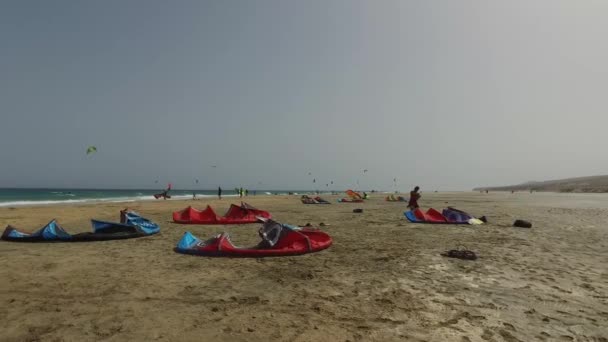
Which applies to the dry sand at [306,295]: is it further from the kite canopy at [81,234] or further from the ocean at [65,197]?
the ocean at [65,197]

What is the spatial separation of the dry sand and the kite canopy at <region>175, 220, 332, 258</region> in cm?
32

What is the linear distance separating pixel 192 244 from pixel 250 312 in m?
5.01

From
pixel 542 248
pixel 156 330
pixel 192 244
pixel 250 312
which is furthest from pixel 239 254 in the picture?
pixel 542 248

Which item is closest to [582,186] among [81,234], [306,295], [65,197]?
[306,295]

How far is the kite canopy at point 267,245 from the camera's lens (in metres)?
8.66

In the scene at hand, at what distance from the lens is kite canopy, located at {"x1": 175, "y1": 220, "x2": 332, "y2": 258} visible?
28.4 ft

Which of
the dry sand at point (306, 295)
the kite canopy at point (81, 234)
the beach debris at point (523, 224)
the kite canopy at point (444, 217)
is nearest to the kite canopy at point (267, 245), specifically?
the dry sand at point (306, 295)

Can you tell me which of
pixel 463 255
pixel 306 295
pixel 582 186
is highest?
pixel 582 186

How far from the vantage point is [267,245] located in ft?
29.5

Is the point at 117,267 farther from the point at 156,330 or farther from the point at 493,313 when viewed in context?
the point at 493,313

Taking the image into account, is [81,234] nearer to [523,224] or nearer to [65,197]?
[523,224]

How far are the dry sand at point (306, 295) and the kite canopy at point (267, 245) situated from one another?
32 cm

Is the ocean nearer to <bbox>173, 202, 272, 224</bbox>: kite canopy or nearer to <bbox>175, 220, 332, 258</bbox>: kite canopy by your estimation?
<bbox>173, 202, 272, 224</bbox>: kite canopy

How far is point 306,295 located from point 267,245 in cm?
333
